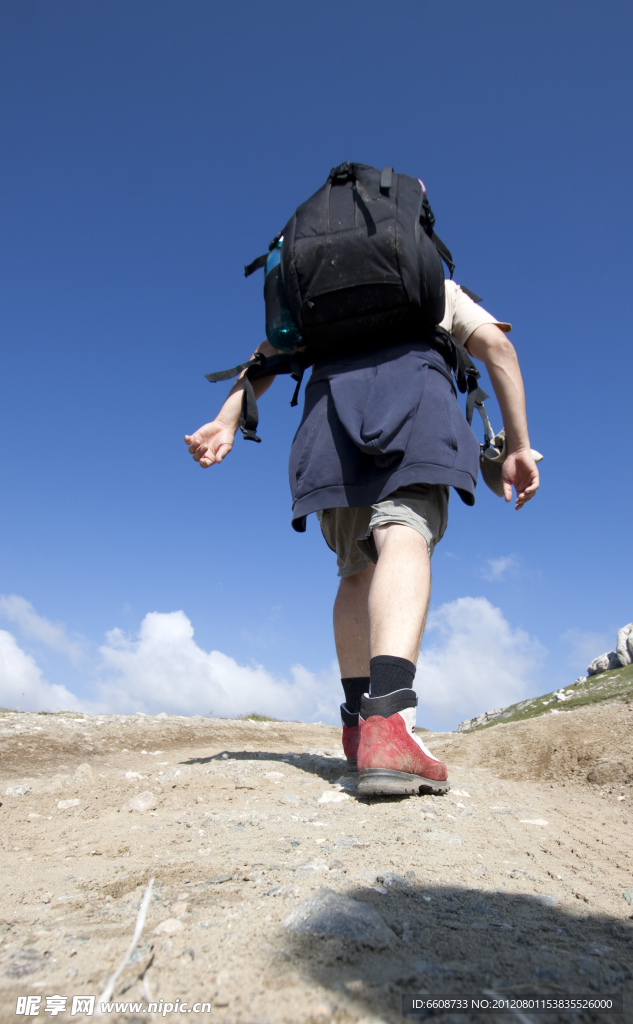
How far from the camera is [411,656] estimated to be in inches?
97.8

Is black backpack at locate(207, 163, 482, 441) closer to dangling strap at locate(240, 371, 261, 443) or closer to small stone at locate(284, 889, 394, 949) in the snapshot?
dangling strap at locate(240, 371, 261, 443)

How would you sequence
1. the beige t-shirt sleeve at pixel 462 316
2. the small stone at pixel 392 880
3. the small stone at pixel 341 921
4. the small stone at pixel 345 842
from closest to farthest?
the small stone at pixel 341 921 < the small stone at pixel 392 880 < the small stone at pixel 345 842 < the beige t-shirt sleeve at pixel 462 316

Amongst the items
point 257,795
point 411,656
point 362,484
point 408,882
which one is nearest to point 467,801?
point 411,656

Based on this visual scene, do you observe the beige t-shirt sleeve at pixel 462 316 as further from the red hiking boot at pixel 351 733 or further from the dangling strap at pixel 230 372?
the red hiking boot at pixel 351 733

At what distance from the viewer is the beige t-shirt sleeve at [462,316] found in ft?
10.2

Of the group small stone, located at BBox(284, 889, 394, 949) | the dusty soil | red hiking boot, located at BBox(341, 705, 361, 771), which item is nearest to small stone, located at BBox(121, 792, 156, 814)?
the dusty soil

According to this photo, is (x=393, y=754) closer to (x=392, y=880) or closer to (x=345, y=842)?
(x=345, y=842)

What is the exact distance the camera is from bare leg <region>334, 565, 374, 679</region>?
3230 mm

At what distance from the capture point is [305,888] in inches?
51.9

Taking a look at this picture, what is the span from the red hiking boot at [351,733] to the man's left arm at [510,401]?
4.77 ft

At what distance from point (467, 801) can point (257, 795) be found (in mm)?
912

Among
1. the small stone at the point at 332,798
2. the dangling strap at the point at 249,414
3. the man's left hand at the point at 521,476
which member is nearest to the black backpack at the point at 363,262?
the dangling strap at the point at 249,414

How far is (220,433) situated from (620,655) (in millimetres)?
19376

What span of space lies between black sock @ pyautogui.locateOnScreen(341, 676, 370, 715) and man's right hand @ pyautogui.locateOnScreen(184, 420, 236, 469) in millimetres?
1414
